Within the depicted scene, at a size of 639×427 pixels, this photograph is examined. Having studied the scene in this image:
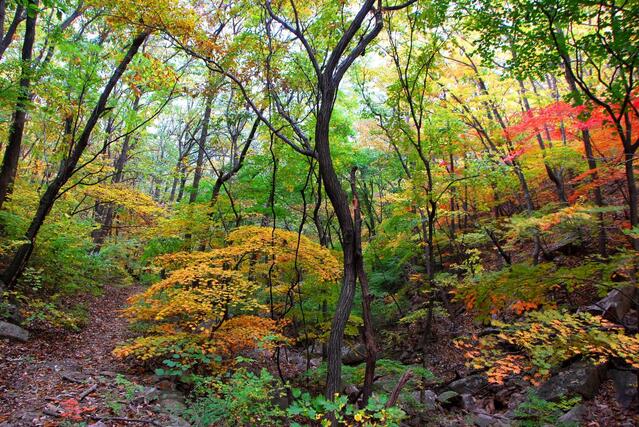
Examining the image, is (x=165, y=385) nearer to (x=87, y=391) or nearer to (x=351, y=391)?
(x=87, y=391)

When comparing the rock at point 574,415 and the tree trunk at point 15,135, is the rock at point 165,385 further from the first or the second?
the rock at point 574,415

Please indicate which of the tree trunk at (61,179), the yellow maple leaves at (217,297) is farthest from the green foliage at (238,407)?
the tree trunk at (61,179)

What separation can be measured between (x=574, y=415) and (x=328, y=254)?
16.1ft

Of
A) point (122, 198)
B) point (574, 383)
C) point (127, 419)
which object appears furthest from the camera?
point (122, 198)

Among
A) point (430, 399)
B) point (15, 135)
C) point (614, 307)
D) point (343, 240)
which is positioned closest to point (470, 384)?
point (430, 399)

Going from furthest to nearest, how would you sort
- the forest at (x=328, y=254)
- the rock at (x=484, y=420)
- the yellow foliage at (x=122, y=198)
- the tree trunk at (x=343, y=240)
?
the yellow foliage at (x=122, y=198) < the rock at (x=484, y=420) < the forest at (x=328, y=254) < the tree trunk at (x=343, y=240)

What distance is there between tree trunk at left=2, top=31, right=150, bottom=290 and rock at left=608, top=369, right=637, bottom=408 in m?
10.5

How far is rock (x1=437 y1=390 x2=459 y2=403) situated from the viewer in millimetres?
7605

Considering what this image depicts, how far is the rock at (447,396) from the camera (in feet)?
25.0

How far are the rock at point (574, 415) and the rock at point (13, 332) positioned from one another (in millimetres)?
9490

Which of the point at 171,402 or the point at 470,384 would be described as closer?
the point at 171,402

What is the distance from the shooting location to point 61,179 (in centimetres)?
707

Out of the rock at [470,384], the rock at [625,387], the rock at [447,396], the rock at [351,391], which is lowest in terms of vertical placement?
the rock at [351,391]

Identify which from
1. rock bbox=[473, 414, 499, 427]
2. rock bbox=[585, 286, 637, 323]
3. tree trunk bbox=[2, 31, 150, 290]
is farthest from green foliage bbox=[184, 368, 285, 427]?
rock bbox=[585, 286, 637, 323]
